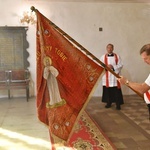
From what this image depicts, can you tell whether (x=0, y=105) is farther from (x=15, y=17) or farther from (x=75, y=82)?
(x=75, y=82)

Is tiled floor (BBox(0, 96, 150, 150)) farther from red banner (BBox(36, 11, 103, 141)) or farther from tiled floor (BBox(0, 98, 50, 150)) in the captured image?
red banner (BBox(36, 11, 103, 141))

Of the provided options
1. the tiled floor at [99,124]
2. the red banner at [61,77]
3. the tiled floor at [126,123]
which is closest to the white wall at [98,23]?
the tiled floor at [99,124]

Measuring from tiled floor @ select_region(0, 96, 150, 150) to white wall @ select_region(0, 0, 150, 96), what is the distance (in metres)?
1.39

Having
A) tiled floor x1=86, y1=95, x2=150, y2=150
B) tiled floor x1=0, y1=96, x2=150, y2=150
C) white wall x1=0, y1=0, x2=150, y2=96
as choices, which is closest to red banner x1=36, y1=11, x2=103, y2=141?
tiled floor x1=0, y1=96, x2=150, y2=150

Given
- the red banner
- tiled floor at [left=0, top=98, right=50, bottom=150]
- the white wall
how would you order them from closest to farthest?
1. the red banner
2. tiled floor at [left=0, top=98, right=50, bottom=150]
3. the white wall

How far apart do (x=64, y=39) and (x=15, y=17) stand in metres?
4.12

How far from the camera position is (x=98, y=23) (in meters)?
6.38

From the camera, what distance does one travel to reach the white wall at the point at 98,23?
6117mm

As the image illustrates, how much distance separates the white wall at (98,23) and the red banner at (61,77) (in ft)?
12.9

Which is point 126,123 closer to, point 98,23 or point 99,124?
point 99,124

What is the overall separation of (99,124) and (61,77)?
191cm

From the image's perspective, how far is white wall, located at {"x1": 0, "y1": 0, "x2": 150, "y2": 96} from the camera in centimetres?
612

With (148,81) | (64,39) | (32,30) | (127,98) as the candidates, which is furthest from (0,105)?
(148,81)

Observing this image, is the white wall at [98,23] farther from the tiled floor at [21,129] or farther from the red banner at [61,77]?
Result: the red banner at [61,77]
